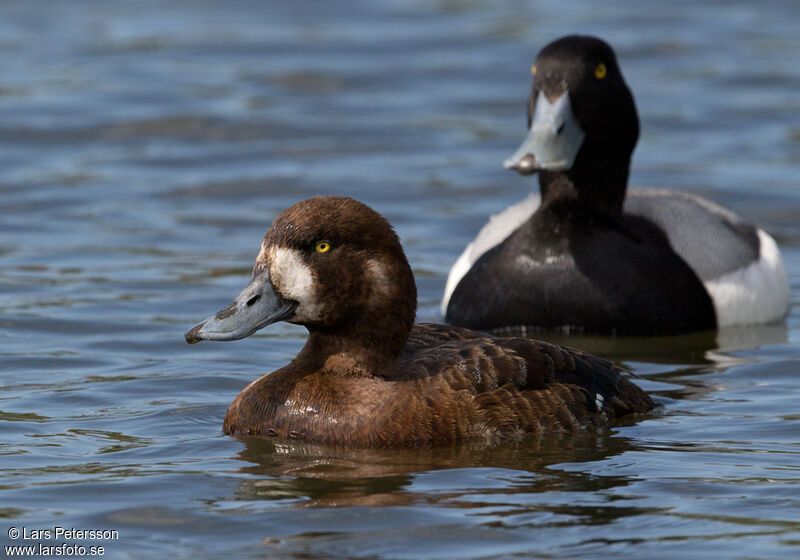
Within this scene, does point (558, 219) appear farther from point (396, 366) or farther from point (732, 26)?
point (732, 26)

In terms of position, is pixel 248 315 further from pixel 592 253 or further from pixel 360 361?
pixel 592 253

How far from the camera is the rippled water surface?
18.3ft

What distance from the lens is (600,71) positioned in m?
8.98

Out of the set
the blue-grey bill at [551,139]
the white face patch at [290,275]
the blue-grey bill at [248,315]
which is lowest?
the blue-grey bill at [248,315]

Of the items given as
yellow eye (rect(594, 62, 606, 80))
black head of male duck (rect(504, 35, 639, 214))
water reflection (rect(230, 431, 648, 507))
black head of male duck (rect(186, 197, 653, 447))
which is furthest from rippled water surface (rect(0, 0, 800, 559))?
yellow eye (rect(594, 62, 606, 80))

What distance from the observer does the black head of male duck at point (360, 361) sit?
630 cm

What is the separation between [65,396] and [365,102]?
27.5 ft

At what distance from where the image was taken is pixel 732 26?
58.7 ft

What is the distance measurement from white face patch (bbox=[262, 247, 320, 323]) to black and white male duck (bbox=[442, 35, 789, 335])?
2.49 meters

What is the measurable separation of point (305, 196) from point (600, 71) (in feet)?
12.8

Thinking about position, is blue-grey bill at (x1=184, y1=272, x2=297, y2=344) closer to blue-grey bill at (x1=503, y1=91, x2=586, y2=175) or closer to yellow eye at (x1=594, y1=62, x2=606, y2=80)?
blue-grey bill at (x1=503, y1=91, x2=586, y2=175)

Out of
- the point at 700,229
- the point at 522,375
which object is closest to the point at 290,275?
the point at 522,375

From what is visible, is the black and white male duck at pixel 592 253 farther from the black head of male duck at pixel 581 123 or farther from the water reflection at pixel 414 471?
the water reflection at pixel 414 471

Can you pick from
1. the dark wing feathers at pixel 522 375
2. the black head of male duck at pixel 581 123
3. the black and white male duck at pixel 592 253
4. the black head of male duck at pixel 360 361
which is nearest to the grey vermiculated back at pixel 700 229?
the black and white male duck at pixel 592 253
